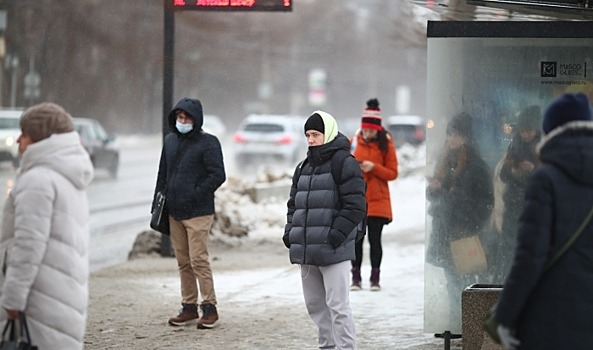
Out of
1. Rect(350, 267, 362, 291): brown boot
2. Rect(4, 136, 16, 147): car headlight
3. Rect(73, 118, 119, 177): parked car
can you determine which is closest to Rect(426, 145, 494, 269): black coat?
Rect(350, 267, 362, 291): brown boot

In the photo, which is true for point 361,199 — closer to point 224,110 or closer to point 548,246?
point 548,246

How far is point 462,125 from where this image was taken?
29.2 ft

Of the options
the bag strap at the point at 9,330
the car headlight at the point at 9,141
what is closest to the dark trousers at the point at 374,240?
the bag strap at the point at 9,330

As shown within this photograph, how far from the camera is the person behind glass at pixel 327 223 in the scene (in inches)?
312

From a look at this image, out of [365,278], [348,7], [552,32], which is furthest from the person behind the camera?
[348,7]

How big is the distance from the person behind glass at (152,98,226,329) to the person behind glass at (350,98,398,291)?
245 cm

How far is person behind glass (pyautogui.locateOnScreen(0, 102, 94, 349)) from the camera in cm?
564

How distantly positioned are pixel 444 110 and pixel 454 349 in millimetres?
1779

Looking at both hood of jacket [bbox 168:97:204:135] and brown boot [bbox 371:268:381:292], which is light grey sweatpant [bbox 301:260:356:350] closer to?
hood of jacket [bbox 168:97:204:135]

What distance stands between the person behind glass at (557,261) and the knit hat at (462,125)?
3.82 m

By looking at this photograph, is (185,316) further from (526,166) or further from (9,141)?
(9,141)

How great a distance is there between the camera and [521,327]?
5.04 meters

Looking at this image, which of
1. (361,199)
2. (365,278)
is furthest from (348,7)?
(361,199)

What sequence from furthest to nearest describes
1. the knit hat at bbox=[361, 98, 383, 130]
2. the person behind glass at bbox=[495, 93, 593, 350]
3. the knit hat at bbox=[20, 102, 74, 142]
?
the knit hat at bbox=[361, 98, 383, 130] < the knit hat at bbox=[20, 102, 74, 142] < the person behind glass at bbox=[495, 93, 593, 350]
